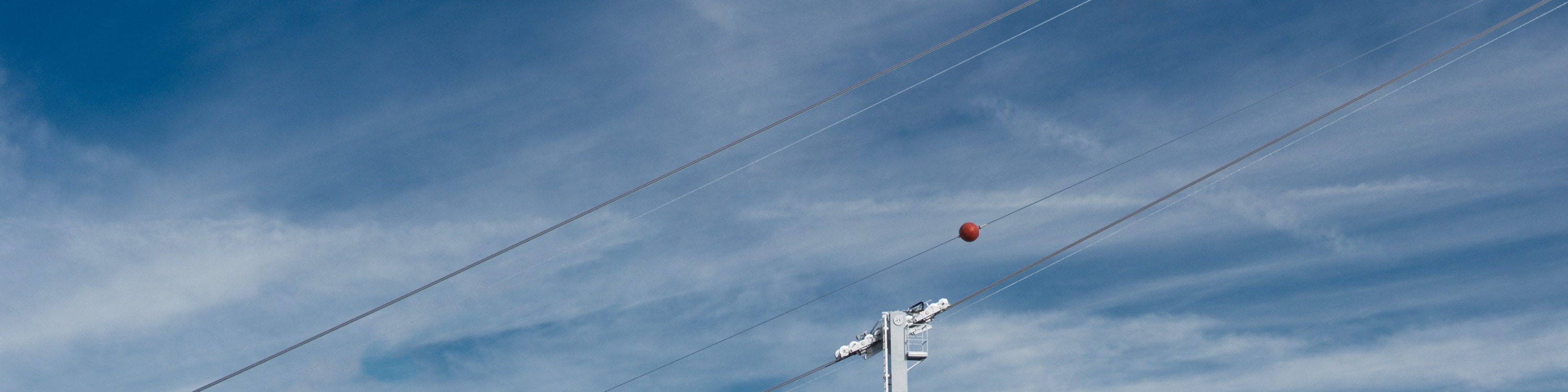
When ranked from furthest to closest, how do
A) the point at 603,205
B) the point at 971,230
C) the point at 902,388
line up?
1. the point at 902,388
2. the point at 603,205
3. the point at 971,230

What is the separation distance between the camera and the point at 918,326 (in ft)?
168

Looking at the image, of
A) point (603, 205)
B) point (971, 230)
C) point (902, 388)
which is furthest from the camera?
point (902, 388)

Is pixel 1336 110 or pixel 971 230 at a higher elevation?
pixel 1336 110

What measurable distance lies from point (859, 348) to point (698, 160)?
515 inches

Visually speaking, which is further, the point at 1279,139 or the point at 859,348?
the point at 859,348

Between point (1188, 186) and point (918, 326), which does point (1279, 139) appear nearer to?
point (1188, 186)

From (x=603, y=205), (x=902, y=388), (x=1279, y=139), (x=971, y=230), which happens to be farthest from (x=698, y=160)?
(x=1279, y=139)

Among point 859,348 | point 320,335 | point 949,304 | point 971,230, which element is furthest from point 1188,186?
point 320,335

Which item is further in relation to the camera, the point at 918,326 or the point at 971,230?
the point at 918,326

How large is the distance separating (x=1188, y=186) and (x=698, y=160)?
1841cm

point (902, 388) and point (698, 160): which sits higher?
point (698, 160)

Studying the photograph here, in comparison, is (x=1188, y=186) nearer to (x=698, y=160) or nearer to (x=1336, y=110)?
Answer: (x=1336, y=110)

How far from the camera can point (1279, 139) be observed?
140 feet

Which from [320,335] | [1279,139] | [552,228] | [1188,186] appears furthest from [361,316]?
[1279,139]
